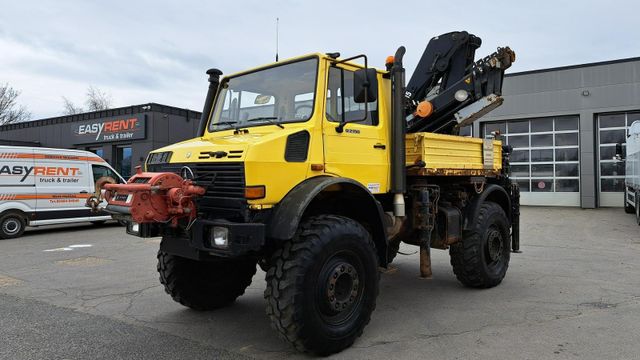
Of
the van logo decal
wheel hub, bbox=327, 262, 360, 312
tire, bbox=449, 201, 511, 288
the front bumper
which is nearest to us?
the front bumper

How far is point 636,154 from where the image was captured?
49.6ft

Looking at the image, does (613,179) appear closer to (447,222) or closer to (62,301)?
(447,222)

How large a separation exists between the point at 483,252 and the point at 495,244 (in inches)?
18.8

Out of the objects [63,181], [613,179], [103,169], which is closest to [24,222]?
[63,181]

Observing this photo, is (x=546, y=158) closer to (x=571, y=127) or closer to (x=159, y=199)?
(x=571, y=127)

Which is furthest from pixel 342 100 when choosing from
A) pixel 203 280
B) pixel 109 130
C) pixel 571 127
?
pixel 109 130

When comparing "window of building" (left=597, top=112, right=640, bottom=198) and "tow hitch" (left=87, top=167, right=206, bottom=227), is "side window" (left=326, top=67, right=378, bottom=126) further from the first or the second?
"window of building" (left=597, top=112, right=640, bottom=198)

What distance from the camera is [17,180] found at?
13.1 meters

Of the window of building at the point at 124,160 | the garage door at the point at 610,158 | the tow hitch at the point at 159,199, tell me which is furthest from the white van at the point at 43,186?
the garage door at the point at 610,158

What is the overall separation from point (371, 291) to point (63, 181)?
40.3 ft

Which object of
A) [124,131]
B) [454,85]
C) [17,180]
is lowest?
[17,180]

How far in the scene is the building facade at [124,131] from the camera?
24422 mm

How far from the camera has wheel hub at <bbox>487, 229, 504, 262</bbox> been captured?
6.83 metres

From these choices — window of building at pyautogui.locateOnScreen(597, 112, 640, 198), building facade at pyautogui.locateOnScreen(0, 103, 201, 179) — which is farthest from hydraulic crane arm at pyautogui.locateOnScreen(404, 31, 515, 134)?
building facade at pyautogui.locateOnScreen(0, 103, 201, 179)
